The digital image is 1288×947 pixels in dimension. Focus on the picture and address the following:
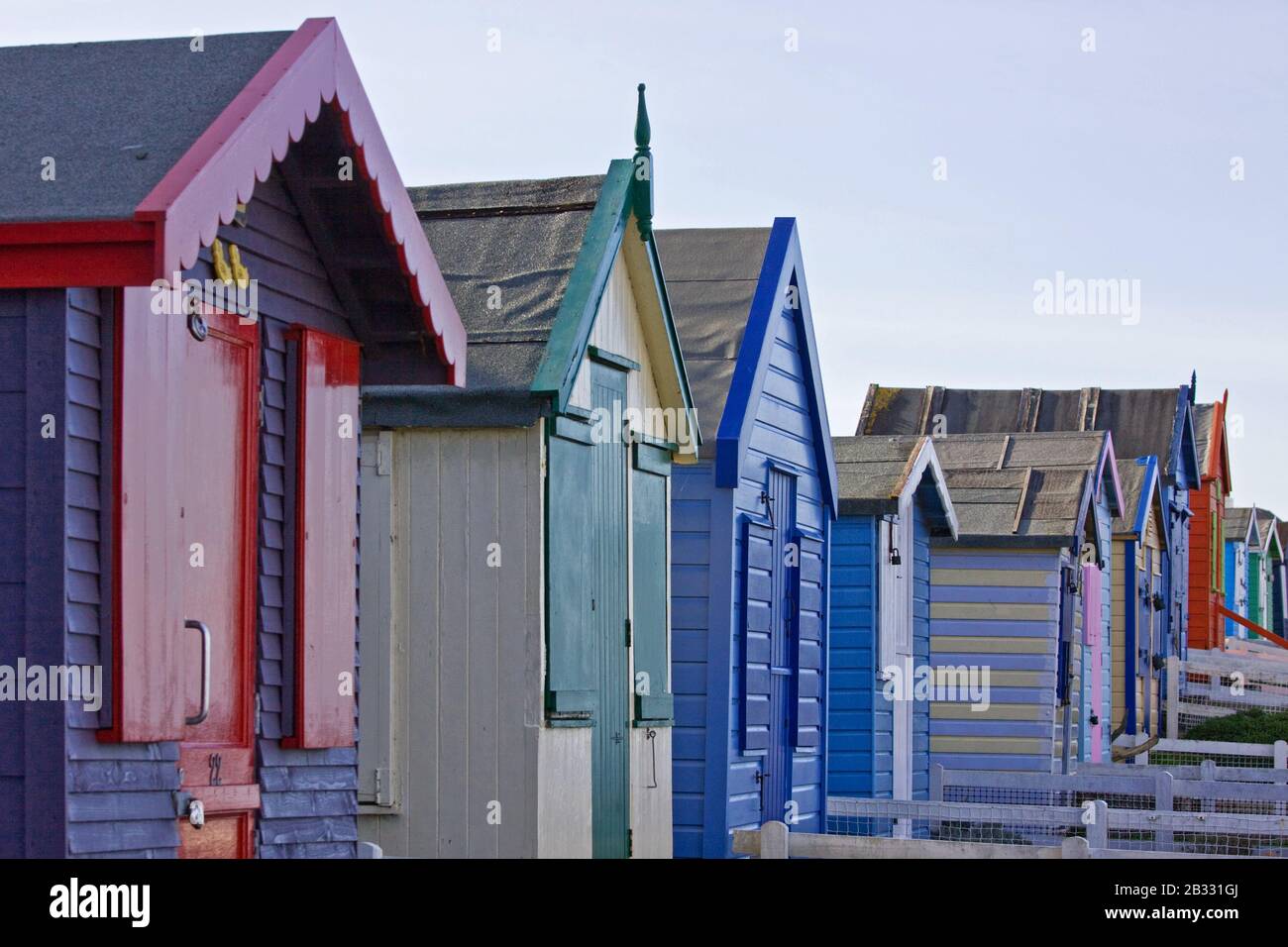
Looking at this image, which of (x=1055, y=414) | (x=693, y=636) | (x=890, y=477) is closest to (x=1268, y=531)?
(x=1055, y=414)

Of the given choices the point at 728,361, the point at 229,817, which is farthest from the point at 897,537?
the point at 229,817

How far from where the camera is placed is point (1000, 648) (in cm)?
2109

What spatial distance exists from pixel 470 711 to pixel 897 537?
8.11 metres

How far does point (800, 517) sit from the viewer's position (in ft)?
51.2

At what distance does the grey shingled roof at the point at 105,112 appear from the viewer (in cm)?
691

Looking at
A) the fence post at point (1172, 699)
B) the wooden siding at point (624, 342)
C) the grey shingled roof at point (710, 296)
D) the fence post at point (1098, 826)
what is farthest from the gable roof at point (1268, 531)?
the wooden siding at point (624, 342)

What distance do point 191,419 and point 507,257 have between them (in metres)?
4.42

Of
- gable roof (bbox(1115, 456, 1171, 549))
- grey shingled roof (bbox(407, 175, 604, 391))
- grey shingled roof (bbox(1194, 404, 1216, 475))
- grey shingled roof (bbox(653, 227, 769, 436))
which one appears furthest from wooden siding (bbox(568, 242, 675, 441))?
grey shingled roof (bbox(1194, 404, 1216, 475))

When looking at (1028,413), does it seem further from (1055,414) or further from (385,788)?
(385,788)

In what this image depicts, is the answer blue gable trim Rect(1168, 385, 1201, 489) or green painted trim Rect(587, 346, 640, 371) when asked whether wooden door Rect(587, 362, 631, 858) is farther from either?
blue gable trim Rect(1168, 385, 1201, 489)

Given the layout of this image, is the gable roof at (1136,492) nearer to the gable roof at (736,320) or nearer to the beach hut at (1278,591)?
the gable roof at (736,320)

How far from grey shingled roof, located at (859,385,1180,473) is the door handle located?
26.9 meters

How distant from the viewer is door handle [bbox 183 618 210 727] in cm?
764

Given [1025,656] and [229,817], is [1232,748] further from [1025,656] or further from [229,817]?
[229,817]
